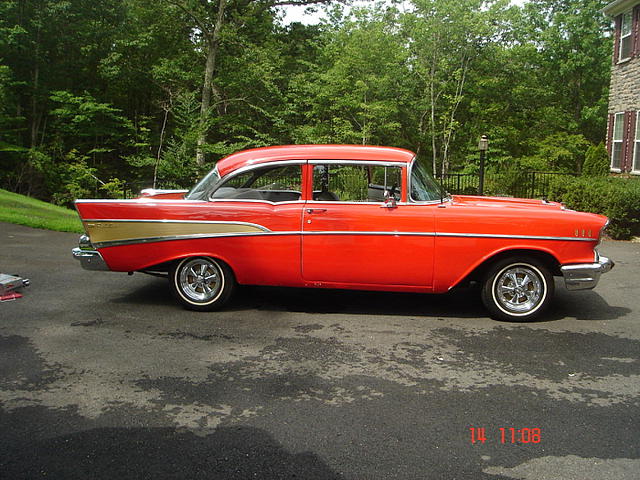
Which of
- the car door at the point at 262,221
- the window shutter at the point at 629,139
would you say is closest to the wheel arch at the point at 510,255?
the car door at the point at 262,221

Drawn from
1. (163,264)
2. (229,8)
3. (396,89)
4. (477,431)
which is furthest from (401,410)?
(229,8)

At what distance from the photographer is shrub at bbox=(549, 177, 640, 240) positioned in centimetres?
1362

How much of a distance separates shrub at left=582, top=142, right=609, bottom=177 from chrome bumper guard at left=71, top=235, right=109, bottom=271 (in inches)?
664

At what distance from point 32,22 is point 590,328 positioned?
91.1 feet

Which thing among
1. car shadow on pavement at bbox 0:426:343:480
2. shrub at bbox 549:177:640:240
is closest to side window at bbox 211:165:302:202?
car shadow on pavement at bbox 0:426:343:480

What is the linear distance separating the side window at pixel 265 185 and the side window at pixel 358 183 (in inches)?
9.6

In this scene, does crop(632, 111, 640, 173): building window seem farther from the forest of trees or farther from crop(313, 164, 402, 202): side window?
crop(313, 164, 402, 202): side window

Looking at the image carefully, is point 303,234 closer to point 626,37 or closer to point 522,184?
point 522,184

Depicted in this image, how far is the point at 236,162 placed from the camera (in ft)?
22.6

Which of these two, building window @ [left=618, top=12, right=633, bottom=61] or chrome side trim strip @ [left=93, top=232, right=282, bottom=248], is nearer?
chrome side trim strip @ [left=93, top=232, right=282, bottom=248]

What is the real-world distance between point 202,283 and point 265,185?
1.30m

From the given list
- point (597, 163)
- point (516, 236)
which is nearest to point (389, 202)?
point (516, 236)

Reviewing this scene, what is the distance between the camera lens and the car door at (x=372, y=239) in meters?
6.49

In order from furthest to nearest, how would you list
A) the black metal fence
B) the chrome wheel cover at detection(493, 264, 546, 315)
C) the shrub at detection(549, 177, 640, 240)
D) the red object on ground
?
the black metal fence, the shrub at detection(549, 177, 640, 240), the red object on ground, the chrome wheel cover at detection(493, 264, 546, 315)
